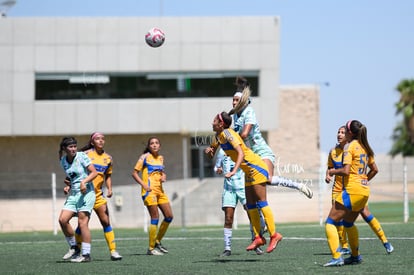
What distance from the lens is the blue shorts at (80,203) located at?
14.6 m

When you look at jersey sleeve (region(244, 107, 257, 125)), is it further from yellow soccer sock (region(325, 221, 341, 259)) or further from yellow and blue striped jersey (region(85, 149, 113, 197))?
yellow and blue striped jersey (region(85, 149, 113, 197))

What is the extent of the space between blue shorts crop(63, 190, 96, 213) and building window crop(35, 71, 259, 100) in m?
41.4

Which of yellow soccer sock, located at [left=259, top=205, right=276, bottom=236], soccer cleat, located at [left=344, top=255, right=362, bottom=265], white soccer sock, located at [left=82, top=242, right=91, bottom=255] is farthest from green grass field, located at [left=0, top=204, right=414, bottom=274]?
yellow soccer sock, located at [left=259, top=205, right=276, bottom=236]

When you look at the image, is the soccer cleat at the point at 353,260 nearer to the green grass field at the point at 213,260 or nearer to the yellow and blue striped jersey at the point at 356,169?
the green grass field at the point at 213,260

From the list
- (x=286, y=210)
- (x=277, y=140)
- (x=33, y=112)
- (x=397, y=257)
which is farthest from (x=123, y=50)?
(x=397, y=257)

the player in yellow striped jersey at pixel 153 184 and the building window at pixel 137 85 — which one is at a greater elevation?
the building window at pixel 137 85

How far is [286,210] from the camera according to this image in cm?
3981

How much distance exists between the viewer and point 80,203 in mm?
14648

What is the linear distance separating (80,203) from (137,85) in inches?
1655

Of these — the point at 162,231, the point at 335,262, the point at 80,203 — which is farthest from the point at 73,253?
the point at 335,262

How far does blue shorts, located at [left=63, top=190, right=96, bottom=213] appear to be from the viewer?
1462 centimetres

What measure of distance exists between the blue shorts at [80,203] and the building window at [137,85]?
41414 millimetres

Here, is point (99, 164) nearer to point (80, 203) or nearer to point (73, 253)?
point (80, 203)

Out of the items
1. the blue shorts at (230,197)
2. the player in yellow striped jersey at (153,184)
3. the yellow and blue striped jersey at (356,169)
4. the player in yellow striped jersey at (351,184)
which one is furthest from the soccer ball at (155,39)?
the yellow and blue striped jersey at (356,169)
